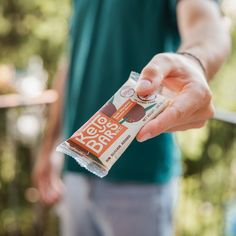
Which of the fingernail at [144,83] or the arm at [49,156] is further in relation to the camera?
the arm at [49,156]

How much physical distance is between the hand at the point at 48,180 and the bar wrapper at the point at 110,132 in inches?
31.4

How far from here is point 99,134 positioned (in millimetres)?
668

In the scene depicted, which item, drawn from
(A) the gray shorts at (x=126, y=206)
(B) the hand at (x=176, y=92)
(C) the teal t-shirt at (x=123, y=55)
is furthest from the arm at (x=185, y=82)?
(A) the gray shorts at (x=126, y=206)

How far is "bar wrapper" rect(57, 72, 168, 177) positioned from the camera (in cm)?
65

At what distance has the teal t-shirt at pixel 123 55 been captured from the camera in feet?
3.43

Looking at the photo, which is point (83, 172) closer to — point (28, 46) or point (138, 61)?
point (138, 61)

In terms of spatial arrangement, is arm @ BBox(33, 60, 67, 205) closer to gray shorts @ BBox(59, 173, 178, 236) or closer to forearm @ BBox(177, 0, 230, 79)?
gray shorts @ BBox(59, 173, 178, 236)

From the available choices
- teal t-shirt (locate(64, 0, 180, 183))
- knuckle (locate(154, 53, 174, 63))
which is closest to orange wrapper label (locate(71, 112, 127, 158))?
knuckle (locate(154, 53, 174, 63))

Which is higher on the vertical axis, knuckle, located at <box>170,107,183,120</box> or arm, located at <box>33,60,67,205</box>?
knuckle, located at <box>170,107,183,120</box>

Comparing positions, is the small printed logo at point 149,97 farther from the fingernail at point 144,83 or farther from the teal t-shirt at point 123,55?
the teal t-shirt at point 123,55

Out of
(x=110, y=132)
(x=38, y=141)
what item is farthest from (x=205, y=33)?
(x=38, y=141)

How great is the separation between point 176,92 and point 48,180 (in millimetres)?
846

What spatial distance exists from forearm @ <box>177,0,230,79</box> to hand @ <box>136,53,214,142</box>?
10 centimetres

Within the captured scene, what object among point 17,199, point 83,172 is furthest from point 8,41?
point 83,172
